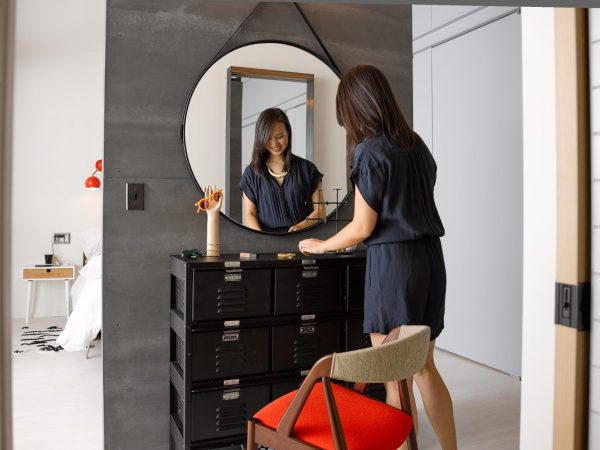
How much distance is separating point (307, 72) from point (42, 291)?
17.0 ft

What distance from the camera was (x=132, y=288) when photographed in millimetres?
2850

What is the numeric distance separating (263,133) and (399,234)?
110 centimetres

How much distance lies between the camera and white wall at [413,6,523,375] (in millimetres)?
4316

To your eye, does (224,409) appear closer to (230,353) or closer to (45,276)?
(230,353)

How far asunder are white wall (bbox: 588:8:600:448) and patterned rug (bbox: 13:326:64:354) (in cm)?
517

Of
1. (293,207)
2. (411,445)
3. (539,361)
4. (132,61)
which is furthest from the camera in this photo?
(293,207)

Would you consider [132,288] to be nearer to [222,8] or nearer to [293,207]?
[293,207]

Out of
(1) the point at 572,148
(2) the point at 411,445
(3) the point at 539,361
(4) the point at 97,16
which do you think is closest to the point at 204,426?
(2) the point at 411,445

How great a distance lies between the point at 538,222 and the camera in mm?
1079

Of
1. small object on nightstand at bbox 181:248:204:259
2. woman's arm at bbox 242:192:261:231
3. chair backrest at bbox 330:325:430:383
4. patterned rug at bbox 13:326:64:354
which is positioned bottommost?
patterned rug at bbox 13:326:64:354

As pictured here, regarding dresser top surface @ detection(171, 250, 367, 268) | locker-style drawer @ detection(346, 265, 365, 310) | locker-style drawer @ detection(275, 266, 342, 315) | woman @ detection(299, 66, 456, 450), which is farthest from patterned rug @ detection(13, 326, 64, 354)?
woman @ detection(299, 66, 456, 450)

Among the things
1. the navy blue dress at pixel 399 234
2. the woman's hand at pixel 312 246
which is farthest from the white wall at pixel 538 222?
the woman's hand at pixel 312 246

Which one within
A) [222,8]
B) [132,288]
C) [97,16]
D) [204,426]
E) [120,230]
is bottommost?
[204,426]

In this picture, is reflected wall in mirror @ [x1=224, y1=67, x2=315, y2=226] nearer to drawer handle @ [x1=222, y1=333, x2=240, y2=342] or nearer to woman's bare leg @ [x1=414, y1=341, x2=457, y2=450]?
drawer handle @ [x1=222, y1=333, x2=240, y2=342]
